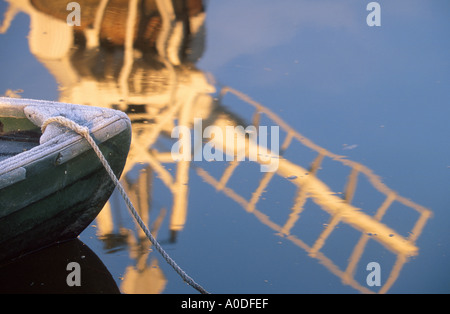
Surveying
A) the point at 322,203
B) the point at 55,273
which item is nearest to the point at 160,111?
the point at 322,203

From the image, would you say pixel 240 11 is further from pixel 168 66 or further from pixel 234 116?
pixel 234 116

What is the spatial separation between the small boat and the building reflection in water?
1.28ft

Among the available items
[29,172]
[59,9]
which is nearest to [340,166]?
[29,172]

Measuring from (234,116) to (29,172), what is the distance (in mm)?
2512

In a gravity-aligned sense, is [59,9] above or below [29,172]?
above

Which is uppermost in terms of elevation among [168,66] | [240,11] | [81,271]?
[240,11]

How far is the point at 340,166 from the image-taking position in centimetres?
489

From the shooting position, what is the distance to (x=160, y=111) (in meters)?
5.75

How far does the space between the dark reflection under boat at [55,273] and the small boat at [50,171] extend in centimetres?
6

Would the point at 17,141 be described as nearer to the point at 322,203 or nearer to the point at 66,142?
the point at 66,142

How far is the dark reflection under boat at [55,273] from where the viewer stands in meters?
3.61

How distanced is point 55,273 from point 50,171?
578 mm

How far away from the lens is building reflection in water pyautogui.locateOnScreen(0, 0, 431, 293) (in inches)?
161

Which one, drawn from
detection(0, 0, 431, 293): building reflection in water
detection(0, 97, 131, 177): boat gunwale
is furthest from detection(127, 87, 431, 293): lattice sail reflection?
detection(0, 97, 131, 177): boat gunwale
